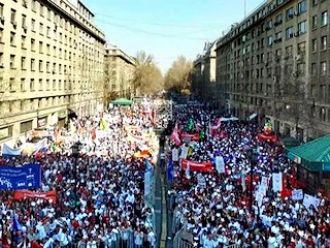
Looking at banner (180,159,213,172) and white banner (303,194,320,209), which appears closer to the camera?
white banner (303,194,320,209)

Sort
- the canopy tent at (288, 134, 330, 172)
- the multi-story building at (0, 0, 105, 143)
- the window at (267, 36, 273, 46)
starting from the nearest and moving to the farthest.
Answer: the canopy tent at (288, 134, 330, 172) → the multi-story building at (0, 0, 105, 143) → the window at (267, 36, 273, 46)

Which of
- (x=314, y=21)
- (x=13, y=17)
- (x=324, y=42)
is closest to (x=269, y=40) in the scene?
(x=314, y=21)

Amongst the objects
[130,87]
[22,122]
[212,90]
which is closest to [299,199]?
[22,122]

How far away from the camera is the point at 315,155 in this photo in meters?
26.4

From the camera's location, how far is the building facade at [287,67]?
150 feet

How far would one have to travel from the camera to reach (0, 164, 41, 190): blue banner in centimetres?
2058

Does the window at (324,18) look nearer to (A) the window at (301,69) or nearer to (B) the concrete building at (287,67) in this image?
(B) the concrete building at (287,67)

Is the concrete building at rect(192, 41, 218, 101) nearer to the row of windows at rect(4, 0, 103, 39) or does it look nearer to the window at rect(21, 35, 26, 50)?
the row of windows at rect(4, 0, 103, 39)

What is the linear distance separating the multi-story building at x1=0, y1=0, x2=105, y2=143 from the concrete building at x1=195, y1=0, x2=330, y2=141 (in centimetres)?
2424

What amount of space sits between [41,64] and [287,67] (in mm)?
25416

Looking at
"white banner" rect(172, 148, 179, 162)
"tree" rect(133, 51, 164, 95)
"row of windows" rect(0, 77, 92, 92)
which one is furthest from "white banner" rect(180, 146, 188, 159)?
"tree" rect(133, 51, 164, 95)

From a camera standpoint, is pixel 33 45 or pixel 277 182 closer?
pixel 277 182

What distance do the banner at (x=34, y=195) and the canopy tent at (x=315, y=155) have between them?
1213cm

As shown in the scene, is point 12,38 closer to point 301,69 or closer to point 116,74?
point 301,69
